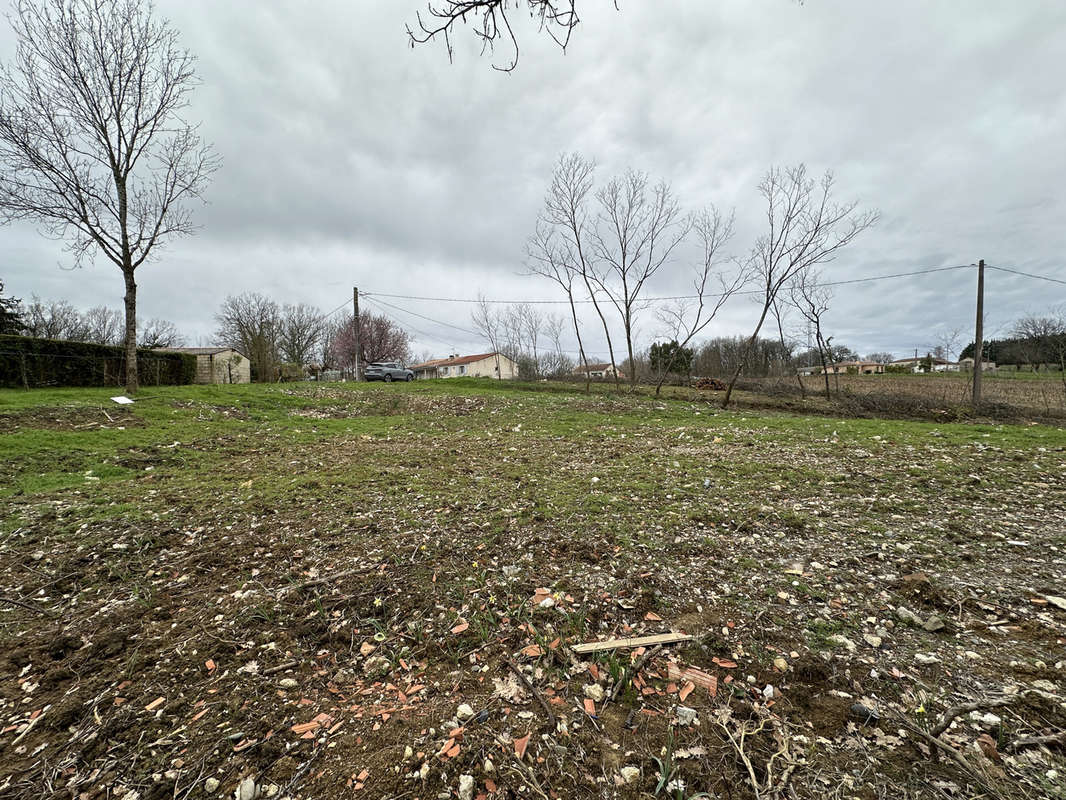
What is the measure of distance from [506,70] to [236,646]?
3868 mm

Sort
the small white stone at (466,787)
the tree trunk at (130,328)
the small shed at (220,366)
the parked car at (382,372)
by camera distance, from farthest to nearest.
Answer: the parked car at (382,372) < the small shed at (220,366) < the tree trunk at (130,328) < the small white stone at (466,787)

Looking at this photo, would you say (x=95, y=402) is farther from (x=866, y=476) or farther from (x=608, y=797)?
(x=866, y=476)

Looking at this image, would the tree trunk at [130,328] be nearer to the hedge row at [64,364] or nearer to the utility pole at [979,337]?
the hedge row at [64,364]

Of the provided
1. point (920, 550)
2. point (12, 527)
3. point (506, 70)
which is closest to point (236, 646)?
point (12, 527)

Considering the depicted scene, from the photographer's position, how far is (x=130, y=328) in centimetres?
1175

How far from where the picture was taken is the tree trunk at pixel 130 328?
37.9 ft

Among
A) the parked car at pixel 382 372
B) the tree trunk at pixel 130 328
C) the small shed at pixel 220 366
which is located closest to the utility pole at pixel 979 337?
the tree trunk at pixel 130 328

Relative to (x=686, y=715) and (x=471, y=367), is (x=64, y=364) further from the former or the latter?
→ (x=471, y=367)

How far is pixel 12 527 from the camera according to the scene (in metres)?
3.82

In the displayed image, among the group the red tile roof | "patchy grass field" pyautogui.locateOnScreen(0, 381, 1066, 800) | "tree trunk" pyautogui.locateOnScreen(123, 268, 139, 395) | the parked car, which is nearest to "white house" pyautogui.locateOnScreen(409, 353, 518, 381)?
the red tile roof

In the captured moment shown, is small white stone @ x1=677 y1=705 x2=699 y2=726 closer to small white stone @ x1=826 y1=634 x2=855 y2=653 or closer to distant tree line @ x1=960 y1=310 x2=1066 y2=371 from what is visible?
small white stone @ x1=826 y1=634 x2=855 y2=653

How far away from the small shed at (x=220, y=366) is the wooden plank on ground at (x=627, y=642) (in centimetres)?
3385

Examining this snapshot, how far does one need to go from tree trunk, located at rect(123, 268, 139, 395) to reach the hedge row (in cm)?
752

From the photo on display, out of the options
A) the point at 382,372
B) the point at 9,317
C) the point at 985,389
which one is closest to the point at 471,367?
the point at 382,372
